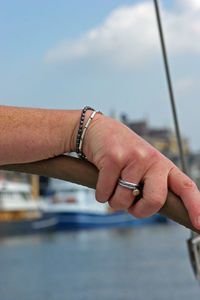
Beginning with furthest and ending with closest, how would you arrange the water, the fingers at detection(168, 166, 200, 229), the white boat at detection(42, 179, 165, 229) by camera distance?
the white boat at detection(42, 179, 165, 229)
the water
the fingers at detection(168, 166, 200, 229)

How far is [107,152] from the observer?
1.79 ft

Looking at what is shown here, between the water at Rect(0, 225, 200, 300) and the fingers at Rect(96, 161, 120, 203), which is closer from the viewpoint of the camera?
the fingers at Rect(96, 161, 120, 203)

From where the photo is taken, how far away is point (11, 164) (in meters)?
0.60

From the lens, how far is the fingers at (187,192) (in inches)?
20.9

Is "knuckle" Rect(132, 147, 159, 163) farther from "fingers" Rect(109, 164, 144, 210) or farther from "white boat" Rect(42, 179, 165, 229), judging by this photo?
"white boat" Rect(42, 179, 165, 229)

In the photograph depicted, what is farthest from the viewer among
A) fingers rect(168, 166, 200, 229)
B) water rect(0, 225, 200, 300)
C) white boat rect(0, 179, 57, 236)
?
white boat rect(0, 179, 57, 236)

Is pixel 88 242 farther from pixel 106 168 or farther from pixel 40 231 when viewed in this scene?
pixel 106 168

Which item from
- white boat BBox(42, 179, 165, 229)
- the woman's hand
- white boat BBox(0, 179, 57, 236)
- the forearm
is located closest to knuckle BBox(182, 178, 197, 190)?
the woman's hand

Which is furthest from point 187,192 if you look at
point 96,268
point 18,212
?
point 18,212

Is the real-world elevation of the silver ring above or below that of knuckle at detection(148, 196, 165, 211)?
above

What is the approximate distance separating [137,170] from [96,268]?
12802 mm

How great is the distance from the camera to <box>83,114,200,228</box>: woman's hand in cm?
54

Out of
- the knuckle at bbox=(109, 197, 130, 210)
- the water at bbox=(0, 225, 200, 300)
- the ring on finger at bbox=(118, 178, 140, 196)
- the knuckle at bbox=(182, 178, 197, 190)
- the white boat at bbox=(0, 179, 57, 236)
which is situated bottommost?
the white boat at bbox=(0, 179, 57, 236)

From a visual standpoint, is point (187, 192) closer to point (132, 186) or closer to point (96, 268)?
point (132, 186)
